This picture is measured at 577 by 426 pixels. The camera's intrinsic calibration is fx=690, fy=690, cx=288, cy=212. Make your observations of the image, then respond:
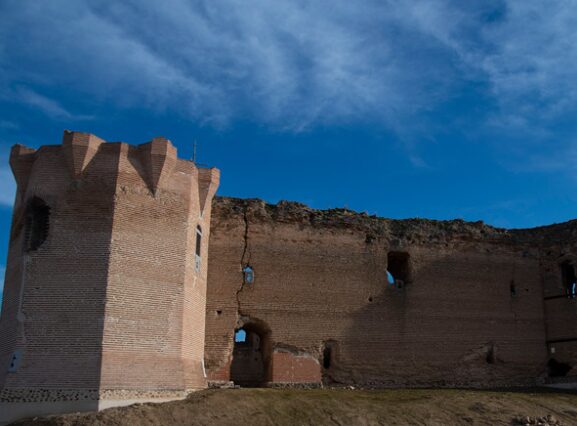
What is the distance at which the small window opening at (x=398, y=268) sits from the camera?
20.6 metres

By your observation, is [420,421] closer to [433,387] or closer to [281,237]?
[433,387]

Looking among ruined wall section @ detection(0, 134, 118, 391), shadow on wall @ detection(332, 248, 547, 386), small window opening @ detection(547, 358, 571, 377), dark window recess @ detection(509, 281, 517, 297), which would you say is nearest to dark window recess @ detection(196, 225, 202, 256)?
ruined wall section @ detection(0, 134, 118, 391)

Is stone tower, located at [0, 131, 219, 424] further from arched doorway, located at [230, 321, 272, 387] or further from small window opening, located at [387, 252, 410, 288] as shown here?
small window opening, located at [387, 252, 410, 288]

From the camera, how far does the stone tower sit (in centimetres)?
1395

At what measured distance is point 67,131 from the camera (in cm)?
1580

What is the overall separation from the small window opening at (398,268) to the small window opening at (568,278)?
18.3 ft

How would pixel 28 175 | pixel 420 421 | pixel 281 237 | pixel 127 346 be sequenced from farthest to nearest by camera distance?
pixel 281 237
pixel 28 175
pixel 420 421
pixel 127 346

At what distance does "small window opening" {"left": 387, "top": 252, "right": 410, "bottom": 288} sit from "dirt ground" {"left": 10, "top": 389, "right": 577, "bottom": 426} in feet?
12.0

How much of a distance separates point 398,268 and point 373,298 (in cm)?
197

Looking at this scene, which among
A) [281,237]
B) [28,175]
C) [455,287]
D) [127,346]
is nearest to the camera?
[127,346]

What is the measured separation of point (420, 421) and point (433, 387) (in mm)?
4528

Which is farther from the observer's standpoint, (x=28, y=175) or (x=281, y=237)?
(x=281, y=237)

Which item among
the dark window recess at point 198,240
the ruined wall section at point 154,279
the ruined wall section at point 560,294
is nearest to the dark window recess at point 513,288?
the ruined wall section at point 560,294

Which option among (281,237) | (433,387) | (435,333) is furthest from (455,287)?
(281,237)
